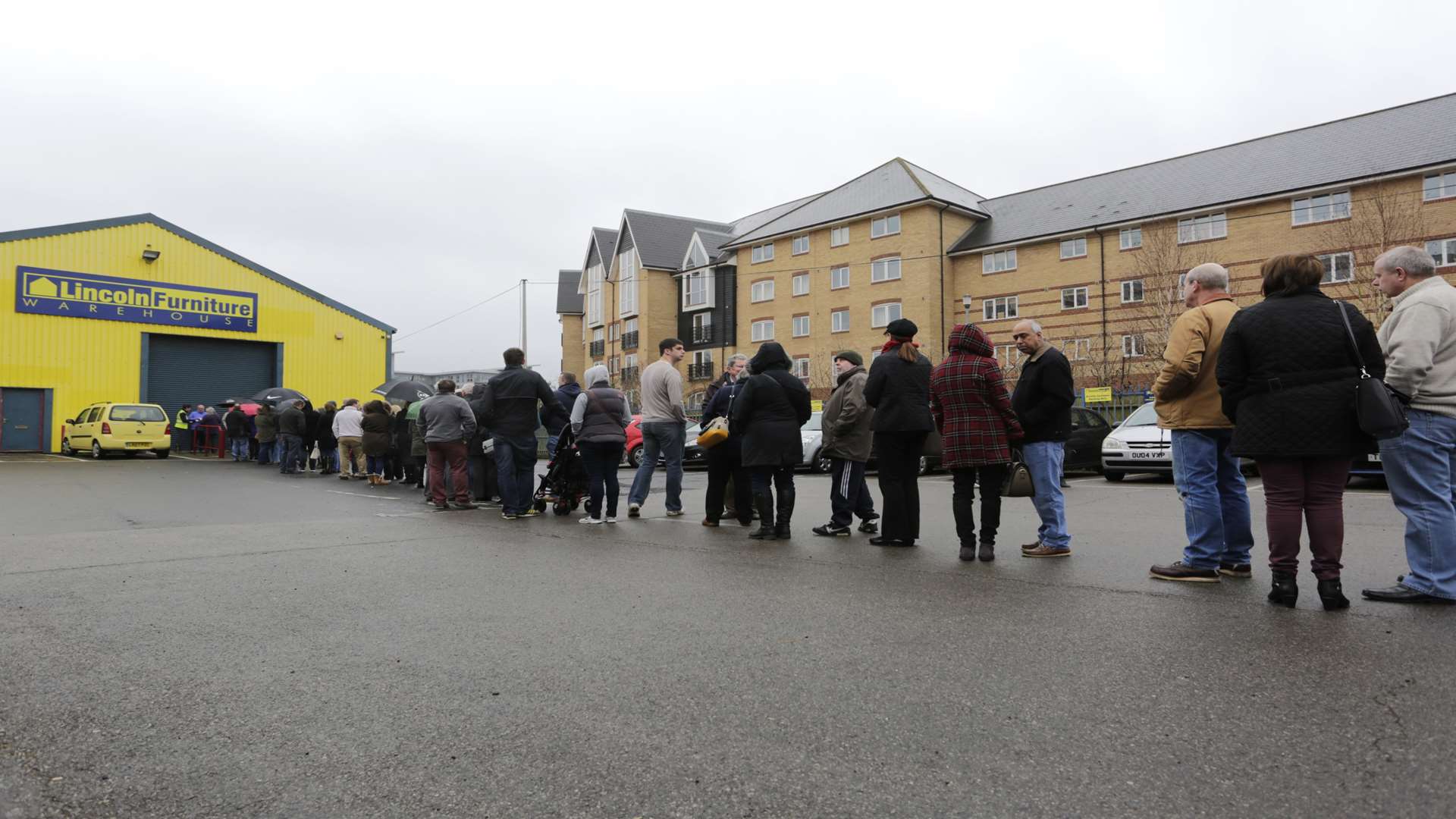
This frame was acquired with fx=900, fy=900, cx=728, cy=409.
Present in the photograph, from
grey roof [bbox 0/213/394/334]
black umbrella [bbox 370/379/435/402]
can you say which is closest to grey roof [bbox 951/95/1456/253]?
grey roof [bbox 0/213/394/334]

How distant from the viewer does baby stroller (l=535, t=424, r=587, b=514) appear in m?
10.0

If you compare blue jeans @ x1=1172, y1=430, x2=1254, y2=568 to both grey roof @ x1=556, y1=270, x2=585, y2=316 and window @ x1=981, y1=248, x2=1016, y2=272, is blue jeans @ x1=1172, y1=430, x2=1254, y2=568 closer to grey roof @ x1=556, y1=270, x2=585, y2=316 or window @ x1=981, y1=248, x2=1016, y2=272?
window @ x1=981, y1=248, x2=1016, y2=272

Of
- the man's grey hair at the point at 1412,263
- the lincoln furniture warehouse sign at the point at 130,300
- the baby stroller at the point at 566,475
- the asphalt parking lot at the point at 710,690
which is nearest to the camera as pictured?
the asphalt parking lot at the point at 710,690

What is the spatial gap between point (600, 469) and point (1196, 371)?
573 cm

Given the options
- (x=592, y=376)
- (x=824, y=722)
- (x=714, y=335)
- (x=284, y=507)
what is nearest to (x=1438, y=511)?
(x=824, y=722)

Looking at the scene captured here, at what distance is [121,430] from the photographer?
24.3m

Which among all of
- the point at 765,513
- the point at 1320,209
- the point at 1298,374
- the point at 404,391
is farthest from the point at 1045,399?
the point at 1320,209

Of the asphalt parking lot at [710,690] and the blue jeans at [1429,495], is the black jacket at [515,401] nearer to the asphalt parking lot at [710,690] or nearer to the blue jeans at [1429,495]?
the asphalt parking lot at [710,690]

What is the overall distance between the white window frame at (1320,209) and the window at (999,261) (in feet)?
37.2

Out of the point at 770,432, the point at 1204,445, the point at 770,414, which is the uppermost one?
the point at 770,414

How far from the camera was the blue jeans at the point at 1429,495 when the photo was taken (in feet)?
14.7

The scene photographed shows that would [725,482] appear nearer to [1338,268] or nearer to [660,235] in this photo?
[1338,268]

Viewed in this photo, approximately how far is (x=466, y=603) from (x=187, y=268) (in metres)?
30.9

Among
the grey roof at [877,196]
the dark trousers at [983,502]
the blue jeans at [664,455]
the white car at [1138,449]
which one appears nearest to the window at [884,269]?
the grey roof at [877,196]
